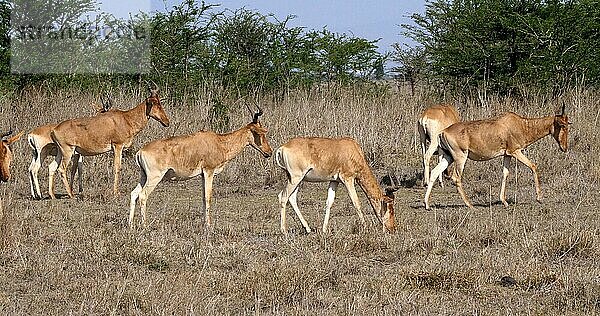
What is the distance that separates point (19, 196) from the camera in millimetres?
15227

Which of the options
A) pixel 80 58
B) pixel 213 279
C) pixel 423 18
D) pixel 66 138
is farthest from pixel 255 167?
pixel 423 18

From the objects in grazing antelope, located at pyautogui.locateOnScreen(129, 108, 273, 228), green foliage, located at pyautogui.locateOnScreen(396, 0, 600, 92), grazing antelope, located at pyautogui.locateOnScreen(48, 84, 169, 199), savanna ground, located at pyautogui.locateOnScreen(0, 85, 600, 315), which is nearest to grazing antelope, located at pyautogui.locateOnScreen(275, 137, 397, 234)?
savanna ground, located at pyautogui.locateOnScreen(0, 85, 600, 315)

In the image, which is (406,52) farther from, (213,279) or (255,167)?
(213,279)

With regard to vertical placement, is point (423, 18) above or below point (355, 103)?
above

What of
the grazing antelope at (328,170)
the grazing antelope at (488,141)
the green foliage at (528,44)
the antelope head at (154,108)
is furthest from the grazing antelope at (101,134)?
the green foliage at (528,44)

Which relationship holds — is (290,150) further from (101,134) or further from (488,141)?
(101,134)

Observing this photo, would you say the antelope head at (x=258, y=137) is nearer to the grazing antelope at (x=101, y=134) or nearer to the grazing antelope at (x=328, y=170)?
the grazing antelope at (x=328, y=170)

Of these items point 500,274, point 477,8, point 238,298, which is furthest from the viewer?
point 477,8

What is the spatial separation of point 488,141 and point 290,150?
3.69 m

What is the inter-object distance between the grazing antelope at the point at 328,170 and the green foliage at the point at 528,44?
12169 millimetres

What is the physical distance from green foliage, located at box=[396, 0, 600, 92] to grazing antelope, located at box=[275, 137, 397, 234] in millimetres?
12169

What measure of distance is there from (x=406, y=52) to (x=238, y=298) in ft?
76.5

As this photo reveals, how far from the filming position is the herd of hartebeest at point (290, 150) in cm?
1153

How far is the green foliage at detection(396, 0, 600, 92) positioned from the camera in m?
23.0
